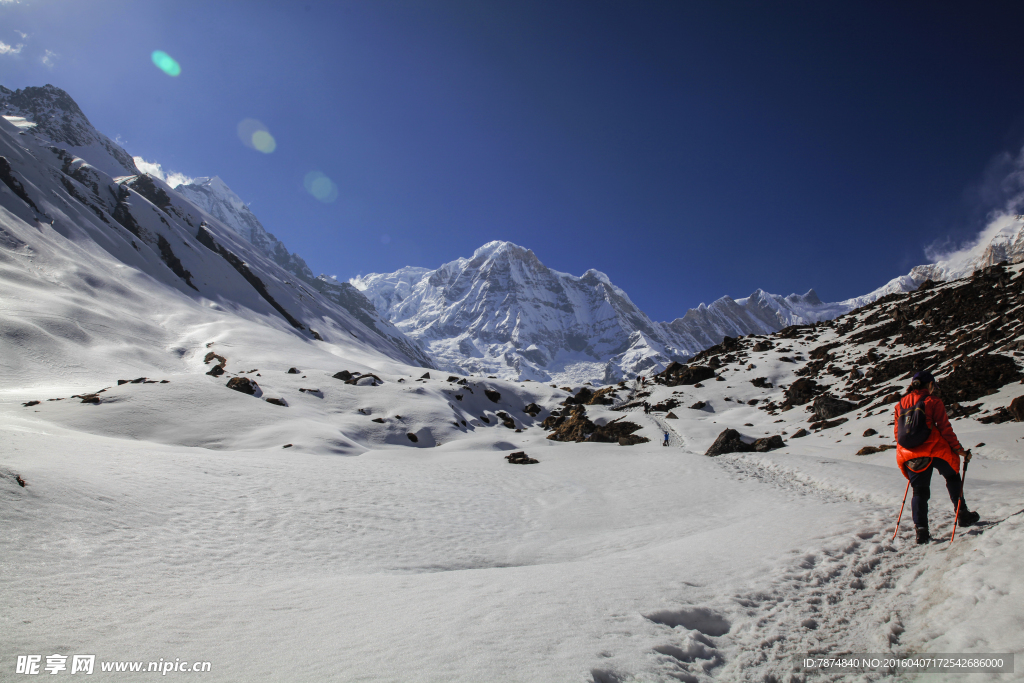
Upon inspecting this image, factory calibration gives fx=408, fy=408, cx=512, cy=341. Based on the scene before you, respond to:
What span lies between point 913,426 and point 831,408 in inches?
1406

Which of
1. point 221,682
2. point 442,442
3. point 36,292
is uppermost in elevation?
point 36,292

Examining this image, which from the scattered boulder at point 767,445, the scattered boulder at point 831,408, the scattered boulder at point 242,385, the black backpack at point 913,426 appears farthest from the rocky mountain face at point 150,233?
the scattered boulder at point 831,408

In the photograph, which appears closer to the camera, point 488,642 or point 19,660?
point 19,660

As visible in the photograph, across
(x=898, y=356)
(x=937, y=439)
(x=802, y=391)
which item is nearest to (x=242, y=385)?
(x=937, y=439)

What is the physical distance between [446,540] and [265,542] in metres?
3.43

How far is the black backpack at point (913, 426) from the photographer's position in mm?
6016

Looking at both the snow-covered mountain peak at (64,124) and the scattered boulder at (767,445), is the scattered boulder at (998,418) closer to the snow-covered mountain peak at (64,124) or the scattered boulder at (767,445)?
the scattered boulder at (767,445)

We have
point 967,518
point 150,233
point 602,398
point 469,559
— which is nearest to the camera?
point 967,518

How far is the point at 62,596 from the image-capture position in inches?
179

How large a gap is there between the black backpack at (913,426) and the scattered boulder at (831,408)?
114 feet

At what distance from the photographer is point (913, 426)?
611 cm

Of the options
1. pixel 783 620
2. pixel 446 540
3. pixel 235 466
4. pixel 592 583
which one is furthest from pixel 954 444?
pixel 235 466

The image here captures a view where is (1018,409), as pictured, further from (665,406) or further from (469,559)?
(665,406)

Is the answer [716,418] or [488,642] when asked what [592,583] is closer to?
[488,642]
